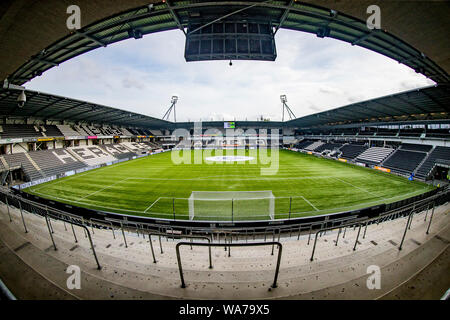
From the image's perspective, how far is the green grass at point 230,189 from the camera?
489 inches

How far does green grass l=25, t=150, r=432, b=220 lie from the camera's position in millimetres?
12430

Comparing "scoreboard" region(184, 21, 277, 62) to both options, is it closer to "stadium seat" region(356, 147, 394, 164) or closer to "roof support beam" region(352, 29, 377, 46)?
"roof support beam" region(352, 29, 377, 46)

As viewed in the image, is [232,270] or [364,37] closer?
[232,270]

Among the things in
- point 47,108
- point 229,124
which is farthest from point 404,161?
point 47,108

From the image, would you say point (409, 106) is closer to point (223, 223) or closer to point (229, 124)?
point (223, 223)

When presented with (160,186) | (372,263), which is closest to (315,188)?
(372,263)

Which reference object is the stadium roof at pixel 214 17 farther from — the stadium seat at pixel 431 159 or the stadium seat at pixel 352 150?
the stadium seat at pixel 352 150

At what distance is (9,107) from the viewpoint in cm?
2062

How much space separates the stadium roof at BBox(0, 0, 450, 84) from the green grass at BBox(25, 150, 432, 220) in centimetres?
916

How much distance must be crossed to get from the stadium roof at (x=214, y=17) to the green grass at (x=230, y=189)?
9.16 meters

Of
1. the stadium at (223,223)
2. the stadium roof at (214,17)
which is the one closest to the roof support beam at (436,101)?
the stadium at (223,223)

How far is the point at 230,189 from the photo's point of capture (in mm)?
17234

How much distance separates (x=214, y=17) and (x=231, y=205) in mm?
11892
